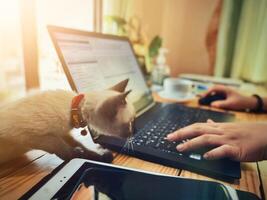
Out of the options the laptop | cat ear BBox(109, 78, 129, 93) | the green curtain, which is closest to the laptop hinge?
the laptop

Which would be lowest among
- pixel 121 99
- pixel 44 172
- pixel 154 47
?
pixel 44 172

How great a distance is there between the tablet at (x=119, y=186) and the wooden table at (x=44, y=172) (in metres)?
0.04

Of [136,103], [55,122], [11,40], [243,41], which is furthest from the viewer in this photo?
[243,41]

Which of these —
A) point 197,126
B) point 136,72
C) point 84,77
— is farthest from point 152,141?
point 136,72

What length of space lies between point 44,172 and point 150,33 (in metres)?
1.31

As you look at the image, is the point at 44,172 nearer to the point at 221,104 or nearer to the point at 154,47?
the point at 221,104

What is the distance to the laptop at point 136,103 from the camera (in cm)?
39

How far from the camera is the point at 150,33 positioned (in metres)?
1.52

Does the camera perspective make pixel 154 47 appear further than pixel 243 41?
No

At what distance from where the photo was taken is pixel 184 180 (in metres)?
0.33

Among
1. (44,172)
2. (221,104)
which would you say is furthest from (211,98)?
(44,172)

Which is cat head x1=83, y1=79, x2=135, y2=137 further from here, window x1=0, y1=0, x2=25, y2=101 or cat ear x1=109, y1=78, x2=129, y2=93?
window x1=0, y1=0, x2=25, y2=101

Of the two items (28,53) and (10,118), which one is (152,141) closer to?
(10,118)

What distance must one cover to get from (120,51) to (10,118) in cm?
42
